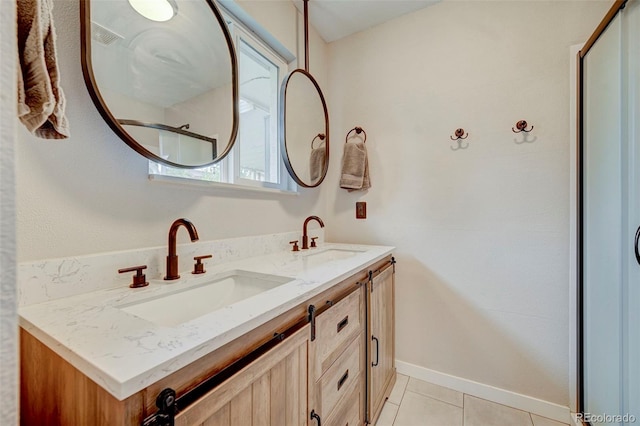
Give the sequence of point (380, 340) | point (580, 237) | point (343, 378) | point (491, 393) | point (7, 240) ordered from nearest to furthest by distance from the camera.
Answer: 1. point (7, 240)
2. point (343, 378)
3. point (580, 237)
4. point (380, 340)
5. point (491, 393)

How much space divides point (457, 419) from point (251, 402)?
1.38m

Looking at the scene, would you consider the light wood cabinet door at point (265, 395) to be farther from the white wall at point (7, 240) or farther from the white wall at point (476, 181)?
the white wall at point (476, 181)

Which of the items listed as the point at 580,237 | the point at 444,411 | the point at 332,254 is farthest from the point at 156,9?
the point at 444,411

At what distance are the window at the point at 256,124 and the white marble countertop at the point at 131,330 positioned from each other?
2.22 ft

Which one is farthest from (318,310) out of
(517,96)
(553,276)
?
(517,96)

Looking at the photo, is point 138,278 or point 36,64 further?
point 138,278

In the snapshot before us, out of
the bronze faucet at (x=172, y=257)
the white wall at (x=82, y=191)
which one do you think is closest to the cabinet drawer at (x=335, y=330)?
the bronze faucet at (x=172, y=257)

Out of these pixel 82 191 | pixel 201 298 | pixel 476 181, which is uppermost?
pixel 476 181

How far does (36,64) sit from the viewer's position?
461 mm

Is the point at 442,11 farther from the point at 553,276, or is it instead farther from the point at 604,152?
the point at 553,276

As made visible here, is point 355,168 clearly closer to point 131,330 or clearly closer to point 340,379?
point 340,379

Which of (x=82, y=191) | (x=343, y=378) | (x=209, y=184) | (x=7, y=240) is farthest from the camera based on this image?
(x=209, y=184)

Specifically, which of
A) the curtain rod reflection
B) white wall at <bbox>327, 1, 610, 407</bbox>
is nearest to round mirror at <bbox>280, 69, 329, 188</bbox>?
white wall at <bbox>327, 1, 610, 407</bbox>

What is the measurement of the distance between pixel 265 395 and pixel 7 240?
60 cm
